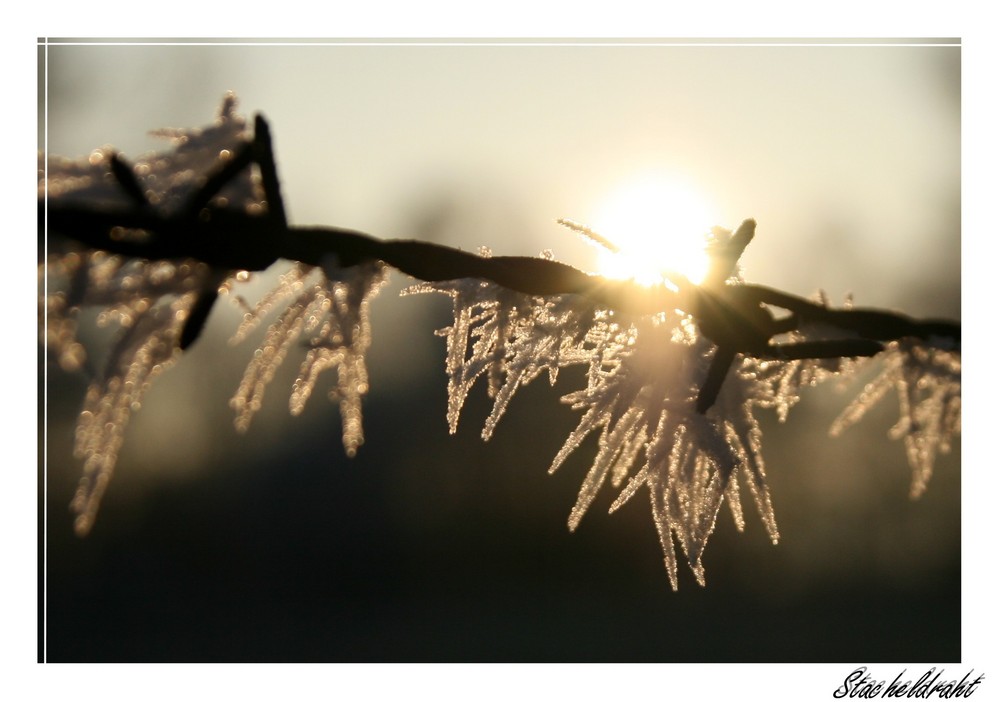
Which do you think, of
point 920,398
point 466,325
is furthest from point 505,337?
point 920,398

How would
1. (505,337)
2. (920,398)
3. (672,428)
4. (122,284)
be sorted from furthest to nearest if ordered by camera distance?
1. (920,398)
2. (672,428)
3. (505,337)
4. (122,284)

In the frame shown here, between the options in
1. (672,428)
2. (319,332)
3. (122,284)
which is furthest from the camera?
(672,428)

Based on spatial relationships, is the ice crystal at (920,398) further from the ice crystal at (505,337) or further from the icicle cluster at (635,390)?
the ice crystal at (505,337)

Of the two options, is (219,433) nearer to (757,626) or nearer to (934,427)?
(757,626)

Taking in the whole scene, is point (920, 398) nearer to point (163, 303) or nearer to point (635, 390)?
point (635, 390)

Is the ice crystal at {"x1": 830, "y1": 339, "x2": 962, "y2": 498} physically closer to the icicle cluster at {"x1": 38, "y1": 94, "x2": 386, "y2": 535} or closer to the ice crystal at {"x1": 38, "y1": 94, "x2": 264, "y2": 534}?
the icicle cluster at {"x1": 38, "y1": 94, "x2": 386, "y2": 535}

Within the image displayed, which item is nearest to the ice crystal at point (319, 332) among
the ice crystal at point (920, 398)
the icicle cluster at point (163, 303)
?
the icicle cluster at point (163, 303)

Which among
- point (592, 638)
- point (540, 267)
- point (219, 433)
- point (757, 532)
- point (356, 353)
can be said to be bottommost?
point (592, 638)
